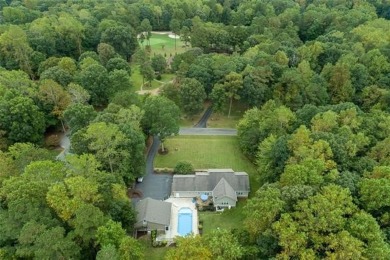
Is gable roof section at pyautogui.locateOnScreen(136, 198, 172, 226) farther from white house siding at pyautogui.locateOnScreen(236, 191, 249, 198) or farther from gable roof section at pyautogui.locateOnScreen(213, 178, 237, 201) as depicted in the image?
white house siding at pyautogui.locateOnScreen(236, 191, 249, 198)

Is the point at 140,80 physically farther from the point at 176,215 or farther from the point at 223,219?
the point at 223,219

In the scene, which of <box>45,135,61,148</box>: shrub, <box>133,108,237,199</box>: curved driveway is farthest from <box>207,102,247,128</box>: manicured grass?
<box>45,135,61,148</box>: shrub

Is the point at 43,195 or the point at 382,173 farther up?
the point at 382,173

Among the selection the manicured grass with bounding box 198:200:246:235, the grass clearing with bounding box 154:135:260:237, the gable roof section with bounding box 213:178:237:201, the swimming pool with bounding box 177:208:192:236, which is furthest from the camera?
the grass clearing with bounding box 154:135:260:237

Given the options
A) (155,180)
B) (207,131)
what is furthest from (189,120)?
(155,180)

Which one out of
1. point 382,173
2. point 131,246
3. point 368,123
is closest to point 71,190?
point 131,246

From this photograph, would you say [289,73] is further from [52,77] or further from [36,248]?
[36,248]

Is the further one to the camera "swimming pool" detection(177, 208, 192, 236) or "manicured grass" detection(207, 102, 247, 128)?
"manicured grass" detection(207, 102, 247, 128)

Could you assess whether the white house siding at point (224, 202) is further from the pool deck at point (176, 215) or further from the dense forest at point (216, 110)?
the dense forest at point (216, 110)
